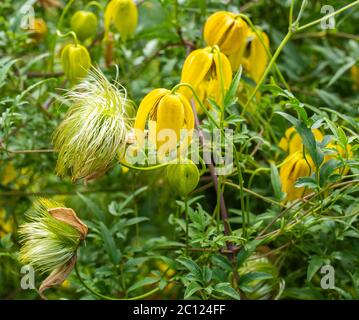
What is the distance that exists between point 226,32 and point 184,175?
0.96 ft

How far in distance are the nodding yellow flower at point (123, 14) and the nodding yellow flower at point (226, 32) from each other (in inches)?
7.0

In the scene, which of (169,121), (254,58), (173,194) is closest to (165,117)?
(169,121)

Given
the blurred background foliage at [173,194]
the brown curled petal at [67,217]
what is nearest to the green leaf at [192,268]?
the blurred background foliage at [173,194]

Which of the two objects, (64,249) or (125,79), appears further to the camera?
(125,79)

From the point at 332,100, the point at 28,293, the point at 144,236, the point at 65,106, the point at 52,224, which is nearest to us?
the point at 52,224

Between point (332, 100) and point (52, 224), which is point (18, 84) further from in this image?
point (332, 100)

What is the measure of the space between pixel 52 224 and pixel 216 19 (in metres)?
0.43

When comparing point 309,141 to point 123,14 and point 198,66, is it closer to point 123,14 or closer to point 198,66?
point 198,66

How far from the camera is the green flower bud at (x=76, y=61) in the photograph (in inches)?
43.7

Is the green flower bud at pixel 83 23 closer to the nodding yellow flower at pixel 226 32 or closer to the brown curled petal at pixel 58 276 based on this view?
the nodding yellow flower at pixel 226 32

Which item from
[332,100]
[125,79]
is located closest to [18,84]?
[125,79]

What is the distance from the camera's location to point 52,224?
931mm

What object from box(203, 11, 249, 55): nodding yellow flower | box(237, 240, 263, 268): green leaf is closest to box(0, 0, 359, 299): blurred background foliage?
box(237, 240, 263, 268): green leaf

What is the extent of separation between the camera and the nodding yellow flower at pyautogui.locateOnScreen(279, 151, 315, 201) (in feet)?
3.37
